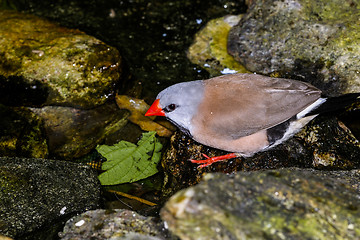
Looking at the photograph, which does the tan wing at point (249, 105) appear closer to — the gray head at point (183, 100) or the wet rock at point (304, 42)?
the gray head at point (183, 100)

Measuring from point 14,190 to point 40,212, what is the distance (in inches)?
13.4

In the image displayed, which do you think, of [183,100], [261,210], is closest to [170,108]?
[183,100]

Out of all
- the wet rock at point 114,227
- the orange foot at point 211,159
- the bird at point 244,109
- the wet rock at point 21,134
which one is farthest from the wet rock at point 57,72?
the wet rock at point 114,227

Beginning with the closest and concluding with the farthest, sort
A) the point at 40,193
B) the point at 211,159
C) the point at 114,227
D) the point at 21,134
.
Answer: the point at 114,227 < the point at 40,193 < the point at 211,159 < the point at 21,134

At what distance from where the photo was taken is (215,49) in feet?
17.7

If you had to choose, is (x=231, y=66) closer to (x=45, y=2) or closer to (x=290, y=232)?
(x=290, y=232)

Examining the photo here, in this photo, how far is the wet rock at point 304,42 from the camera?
4.37 meters

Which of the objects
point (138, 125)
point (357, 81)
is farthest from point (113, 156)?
point (357, 81)

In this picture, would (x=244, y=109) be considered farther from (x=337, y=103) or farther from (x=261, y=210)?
(x=261, y=210)

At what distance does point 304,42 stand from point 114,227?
3.46 metres

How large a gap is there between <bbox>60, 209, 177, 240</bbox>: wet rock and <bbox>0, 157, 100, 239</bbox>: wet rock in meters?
0.43

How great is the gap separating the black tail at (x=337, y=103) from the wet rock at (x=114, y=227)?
1949 millimetres

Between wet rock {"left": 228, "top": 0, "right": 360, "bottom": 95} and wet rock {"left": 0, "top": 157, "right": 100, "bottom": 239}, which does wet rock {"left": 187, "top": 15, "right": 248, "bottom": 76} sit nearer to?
wet rock {"left": 228, "top": 0, "right": 360, "bottom": 95}

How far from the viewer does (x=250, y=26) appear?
5113mm
